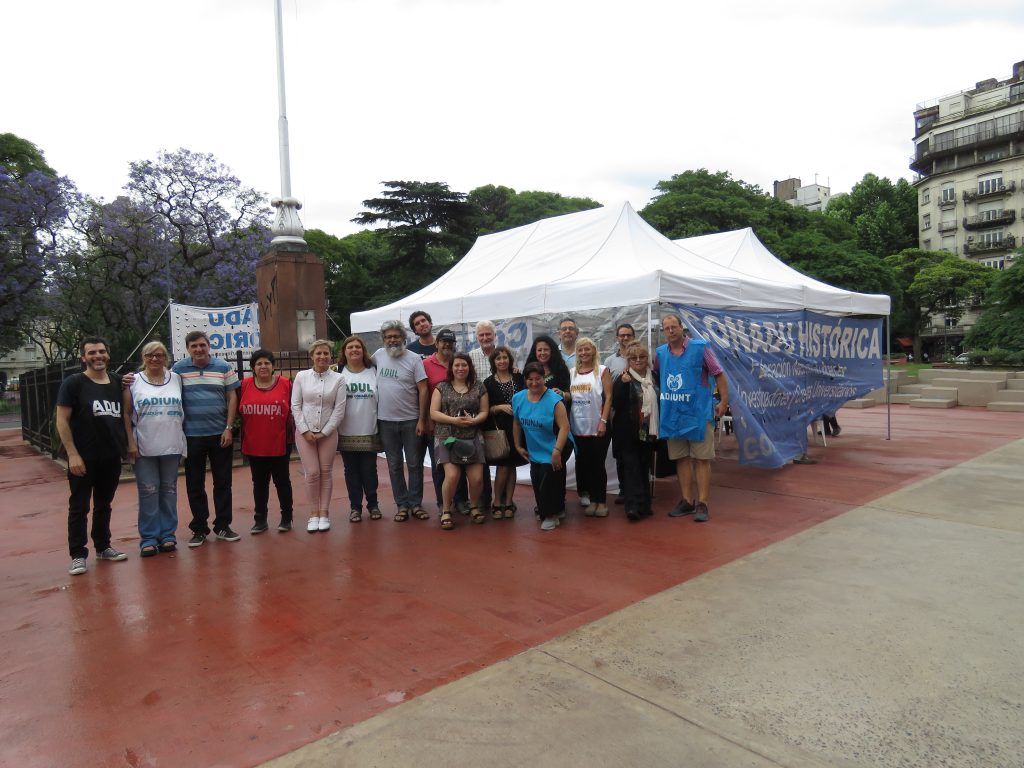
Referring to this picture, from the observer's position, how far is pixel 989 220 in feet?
167

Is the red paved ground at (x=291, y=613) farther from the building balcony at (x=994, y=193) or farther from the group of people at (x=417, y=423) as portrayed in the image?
the building balcony at (x=994, y=193)

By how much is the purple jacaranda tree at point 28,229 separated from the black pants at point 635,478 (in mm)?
22795

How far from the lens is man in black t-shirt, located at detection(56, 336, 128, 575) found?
4492 mm

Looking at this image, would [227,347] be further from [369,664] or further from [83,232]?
[83,232]

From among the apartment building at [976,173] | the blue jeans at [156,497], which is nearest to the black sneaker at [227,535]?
the blue jeans at [156,497]

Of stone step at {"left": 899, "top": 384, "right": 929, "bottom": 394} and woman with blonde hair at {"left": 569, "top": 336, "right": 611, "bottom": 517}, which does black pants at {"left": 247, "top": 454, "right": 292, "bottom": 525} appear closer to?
woman with blonde hair at {"left": 569, "top": 336, "right": 611, "bottom": 517}

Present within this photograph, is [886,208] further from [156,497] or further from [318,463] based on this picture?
[156,497]

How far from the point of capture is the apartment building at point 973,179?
49781 millimetres

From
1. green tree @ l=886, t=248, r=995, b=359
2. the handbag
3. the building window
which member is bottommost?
the handbag

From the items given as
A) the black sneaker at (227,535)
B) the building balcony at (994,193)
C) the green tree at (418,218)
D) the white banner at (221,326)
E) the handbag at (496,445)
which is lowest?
the black sneaker at (227,535)

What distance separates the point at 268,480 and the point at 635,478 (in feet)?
10.4

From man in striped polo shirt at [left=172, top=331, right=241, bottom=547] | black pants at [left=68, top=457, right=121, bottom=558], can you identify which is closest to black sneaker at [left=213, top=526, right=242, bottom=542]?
man in striped polo shirt at [left=172, top=331, right=241, bottom=547]

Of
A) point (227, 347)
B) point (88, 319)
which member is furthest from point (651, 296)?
point (88, 319)

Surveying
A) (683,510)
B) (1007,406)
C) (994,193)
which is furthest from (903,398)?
(994,193)
